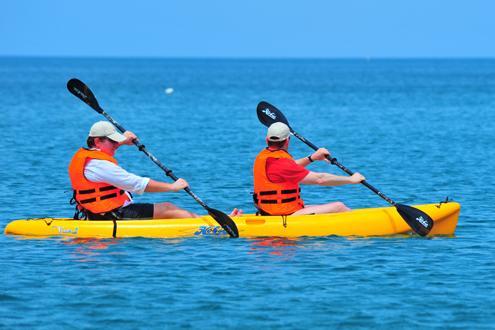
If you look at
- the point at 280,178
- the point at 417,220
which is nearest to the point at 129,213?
the point at 280,178

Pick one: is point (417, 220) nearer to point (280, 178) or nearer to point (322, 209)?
point (322, 209)

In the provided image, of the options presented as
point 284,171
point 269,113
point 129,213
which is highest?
point 269,113

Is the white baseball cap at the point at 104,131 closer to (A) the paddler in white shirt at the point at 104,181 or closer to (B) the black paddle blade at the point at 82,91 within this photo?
(A) the paddler in white shirt at the point at 104,181

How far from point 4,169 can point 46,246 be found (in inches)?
405

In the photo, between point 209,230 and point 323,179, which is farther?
point 209,230

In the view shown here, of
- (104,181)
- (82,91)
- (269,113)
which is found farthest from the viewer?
(269,113)

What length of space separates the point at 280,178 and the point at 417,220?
6.12 feet

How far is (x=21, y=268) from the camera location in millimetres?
12812

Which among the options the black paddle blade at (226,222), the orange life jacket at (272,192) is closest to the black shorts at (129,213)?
the black paddle blade at (226,222)

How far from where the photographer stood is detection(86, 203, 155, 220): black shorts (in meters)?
14.0

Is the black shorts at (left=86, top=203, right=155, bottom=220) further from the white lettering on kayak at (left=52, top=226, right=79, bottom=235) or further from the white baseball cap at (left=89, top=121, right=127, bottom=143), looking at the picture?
the white baseball cap at (left=89, top=121, right=127, bottom=143)

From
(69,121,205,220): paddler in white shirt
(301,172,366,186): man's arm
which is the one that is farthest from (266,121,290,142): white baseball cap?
(69,121,205,220): paddler in white shirt

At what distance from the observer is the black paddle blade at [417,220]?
14406mm

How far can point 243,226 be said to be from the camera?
14.2m
